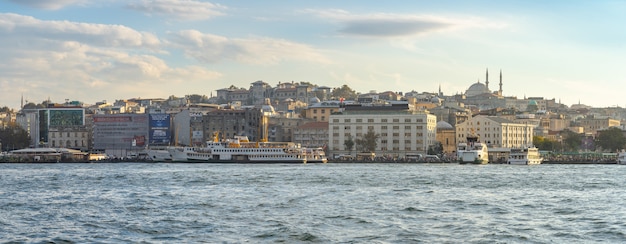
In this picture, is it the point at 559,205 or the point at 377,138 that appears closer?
the point at 559,205

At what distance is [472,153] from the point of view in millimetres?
85500

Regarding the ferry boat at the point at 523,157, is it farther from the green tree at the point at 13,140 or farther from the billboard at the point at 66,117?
the green tree at the point at 13,140

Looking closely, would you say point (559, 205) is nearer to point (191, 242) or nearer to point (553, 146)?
point (191, 242)

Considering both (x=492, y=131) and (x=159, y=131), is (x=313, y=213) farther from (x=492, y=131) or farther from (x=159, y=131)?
(x=159, y=131)

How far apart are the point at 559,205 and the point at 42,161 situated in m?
68.6

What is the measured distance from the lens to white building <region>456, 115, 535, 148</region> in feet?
347

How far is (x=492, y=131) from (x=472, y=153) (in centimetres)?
2118

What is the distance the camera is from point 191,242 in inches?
882

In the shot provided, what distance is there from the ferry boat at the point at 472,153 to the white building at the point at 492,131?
16.1 metres

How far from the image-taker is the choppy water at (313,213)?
23609 mm

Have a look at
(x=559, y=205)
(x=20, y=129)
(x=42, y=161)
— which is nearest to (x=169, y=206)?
(x=559, y=205)

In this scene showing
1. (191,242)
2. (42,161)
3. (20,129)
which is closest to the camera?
(191,242)

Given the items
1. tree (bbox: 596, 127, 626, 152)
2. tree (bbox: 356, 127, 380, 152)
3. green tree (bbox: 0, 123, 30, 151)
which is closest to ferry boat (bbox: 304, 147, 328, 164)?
tree (bbox: 356, 127, 380, 152)

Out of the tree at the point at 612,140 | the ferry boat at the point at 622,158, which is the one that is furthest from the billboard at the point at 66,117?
the ferry boat at the point at 622,158
